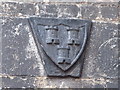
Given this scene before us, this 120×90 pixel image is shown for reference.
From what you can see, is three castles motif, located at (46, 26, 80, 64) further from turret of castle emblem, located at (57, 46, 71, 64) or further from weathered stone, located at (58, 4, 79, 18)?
weathered stone, located at (58, 4, 79, 18)

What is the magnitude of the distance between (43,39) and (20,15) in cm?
21

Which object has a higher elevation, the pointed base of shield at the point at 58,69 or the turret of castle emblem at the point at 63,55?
the turret of castle emblem at the point at 63,55

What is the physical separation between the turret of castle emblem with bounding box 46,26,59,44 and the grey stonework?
93 millimetres

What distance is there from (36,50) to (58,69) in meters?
0.17

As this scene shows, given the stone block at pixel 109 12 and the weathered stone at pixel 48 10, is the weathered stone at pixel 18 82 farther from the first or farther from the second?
the stone block at pixel 109 12

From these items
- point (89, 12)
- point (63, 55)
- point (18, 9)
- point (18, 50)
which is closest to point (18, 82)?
point (18, 50)

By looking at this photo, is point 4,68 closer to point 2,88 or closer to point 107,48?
point 2,88

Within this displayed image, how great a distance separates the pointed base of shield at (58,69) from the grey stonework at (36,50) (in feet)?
0.09

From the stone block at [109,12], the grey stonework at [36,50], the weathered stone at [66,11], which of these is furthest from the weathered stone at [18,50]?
the stone block at [109,12]

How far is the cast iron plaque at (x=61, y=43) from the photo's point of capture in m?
3.19

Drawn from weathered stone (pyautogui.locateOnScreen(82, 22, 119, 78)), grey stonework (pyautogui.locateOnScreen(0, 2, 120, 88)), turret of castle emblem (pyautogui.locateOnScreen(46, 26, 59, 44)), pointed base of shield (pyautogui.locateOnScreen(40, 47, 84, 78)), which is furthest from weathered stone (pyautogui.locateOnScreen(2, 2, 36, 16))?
weathered stone (pyautogui.locateOnScreen(82, 22, 119, 78))

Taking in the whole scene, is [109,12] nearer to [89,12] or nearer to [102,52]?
[89,12]

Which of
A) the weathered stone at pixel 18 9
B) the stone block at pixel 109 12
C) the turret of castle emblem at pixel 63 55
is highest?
the weathered stone at pixel 18 9

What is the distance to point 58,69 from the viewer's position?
3.19m
